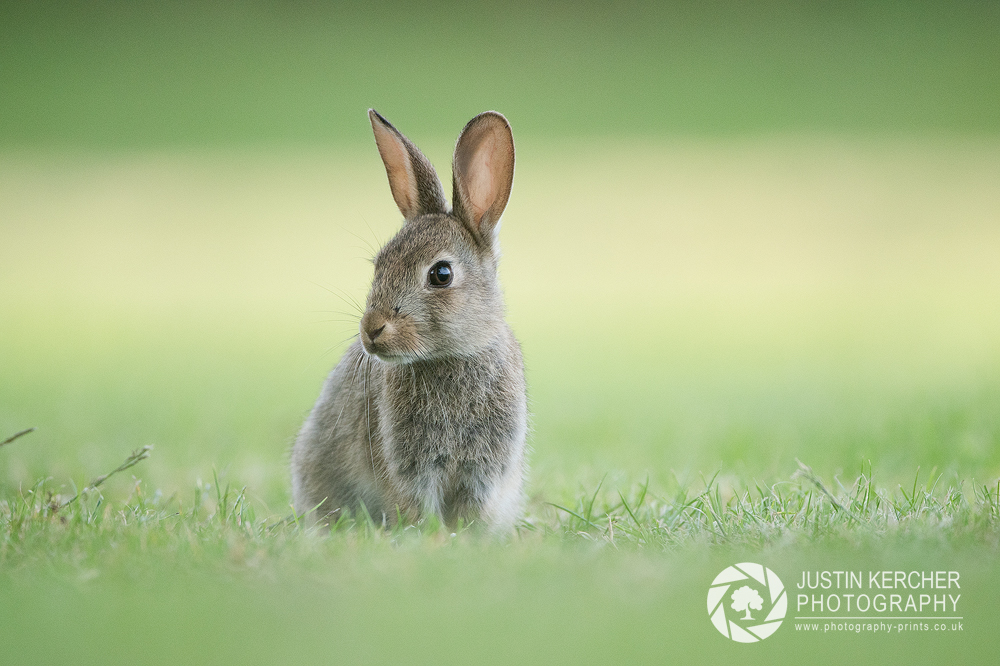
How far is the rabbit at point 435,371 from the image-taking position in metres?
4.86

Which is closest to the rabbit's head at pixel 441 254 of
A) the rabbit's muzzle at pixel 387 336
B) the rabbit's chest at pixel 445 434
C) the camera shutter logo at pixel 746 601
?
the rabbit's muzzle at pixel 387 336

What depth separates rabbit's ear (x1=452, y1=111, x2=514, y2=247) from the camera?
5.19 meters

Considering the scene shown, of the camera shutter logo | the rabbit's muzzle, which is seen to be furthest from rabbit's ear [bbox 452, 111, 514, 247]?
the camera shutter logo

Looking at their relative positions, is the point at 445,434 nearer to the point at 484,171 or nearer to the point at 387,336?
the point at 387,336

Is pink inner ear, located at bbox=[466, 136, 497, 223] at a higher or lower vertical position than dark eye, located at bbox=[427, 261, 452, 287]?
higher

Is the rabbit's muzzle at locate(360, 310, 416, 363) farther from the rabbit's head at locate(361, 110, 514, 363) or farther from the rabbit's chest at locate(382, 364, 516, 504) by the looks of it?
the rabbit's chest at locate(382, 364, 516, 504)

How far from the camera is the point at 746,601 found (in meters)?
3.62

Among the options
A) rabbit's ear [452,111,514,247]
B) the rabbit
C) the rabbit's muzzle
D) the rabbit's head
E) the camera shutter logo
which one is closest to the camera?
the camera shutter logo

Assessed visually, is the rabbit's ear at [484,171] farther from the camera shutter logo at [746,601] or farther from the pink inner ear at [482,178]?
the camera shutter logo at [746,601]

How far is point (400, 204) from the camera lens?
17.7ft

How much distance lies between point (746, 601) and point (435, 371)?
6.49ft

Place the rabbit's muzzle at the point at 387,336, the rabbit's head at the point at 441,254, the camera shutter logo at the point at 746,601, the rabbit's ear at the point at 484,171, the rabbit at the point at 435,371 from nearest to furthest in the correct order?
the camera shutter logo at the point at 746,601
the rabbit's muzzle at the point at 387,336
the rabbit's head at the point at 441,254
the rabbit at the point at 435,371
the rabbit's ear at the point at 484,171

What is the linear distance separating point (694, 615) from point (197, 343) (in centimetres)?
976

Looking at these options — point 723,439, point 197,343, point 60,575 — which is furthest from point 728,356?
point 60,575
